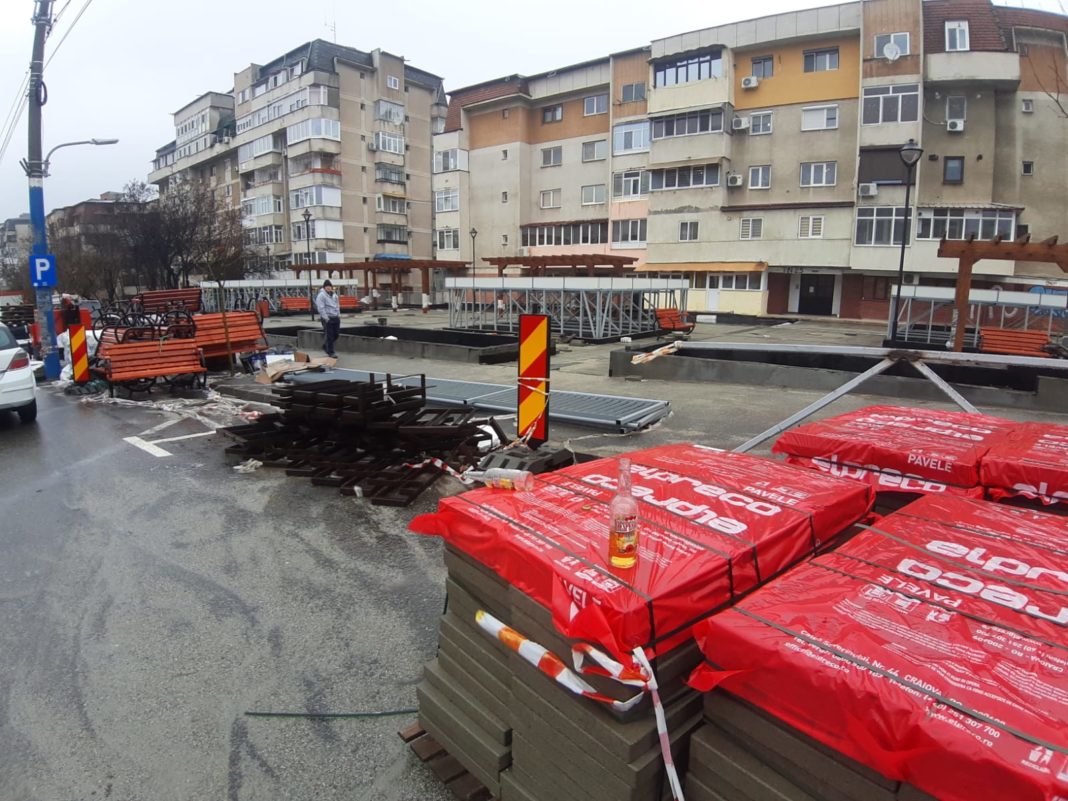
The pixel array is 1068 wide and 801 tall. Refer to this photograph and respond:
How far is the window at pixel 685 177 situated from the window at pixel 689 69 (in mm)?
4916

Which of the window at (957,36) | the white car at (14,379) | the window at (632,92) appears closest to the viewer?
the white car at (14,379)

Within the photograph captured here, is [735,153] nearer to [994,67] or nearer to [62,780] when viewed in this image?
[994,67]

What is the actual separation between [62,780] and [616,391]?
980 centimetres

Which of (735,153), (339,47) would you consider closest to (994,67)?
(735,153)

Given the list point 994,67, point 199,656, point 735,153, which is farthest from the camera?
point 735,153

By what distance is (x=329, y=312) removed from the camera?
16.6 m

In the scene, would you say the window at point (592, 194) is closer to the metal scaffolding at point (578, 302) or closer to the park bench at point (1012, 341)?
the metal scaffolding at point (578, 302)

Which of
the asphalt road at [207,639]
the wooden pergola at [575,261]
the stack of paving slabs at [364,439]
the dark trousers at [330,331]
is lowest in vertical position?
the asphalt road at [207,639]

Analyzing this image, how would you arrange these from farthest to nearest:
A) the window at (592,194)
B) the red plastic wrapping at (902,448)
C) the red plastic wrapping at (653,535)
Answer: the window at (592,194)
the red plastic wrapping at (902,448)
the red plastic wrapping at (653,535)

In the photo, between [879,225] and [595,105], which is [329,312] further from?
[595,105]

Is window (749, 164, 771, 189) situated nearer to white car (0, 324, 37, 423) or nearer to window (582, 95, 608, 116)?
window (582, 95, 608, 116)

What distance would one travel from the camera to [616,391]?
11.7 meters

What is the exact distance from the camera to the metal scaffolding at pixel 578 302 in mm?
21609

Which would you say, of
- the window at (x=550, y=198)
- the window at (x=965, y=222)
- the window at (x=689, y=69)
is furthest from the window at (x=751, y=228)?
the window at (x=550, y=198)
